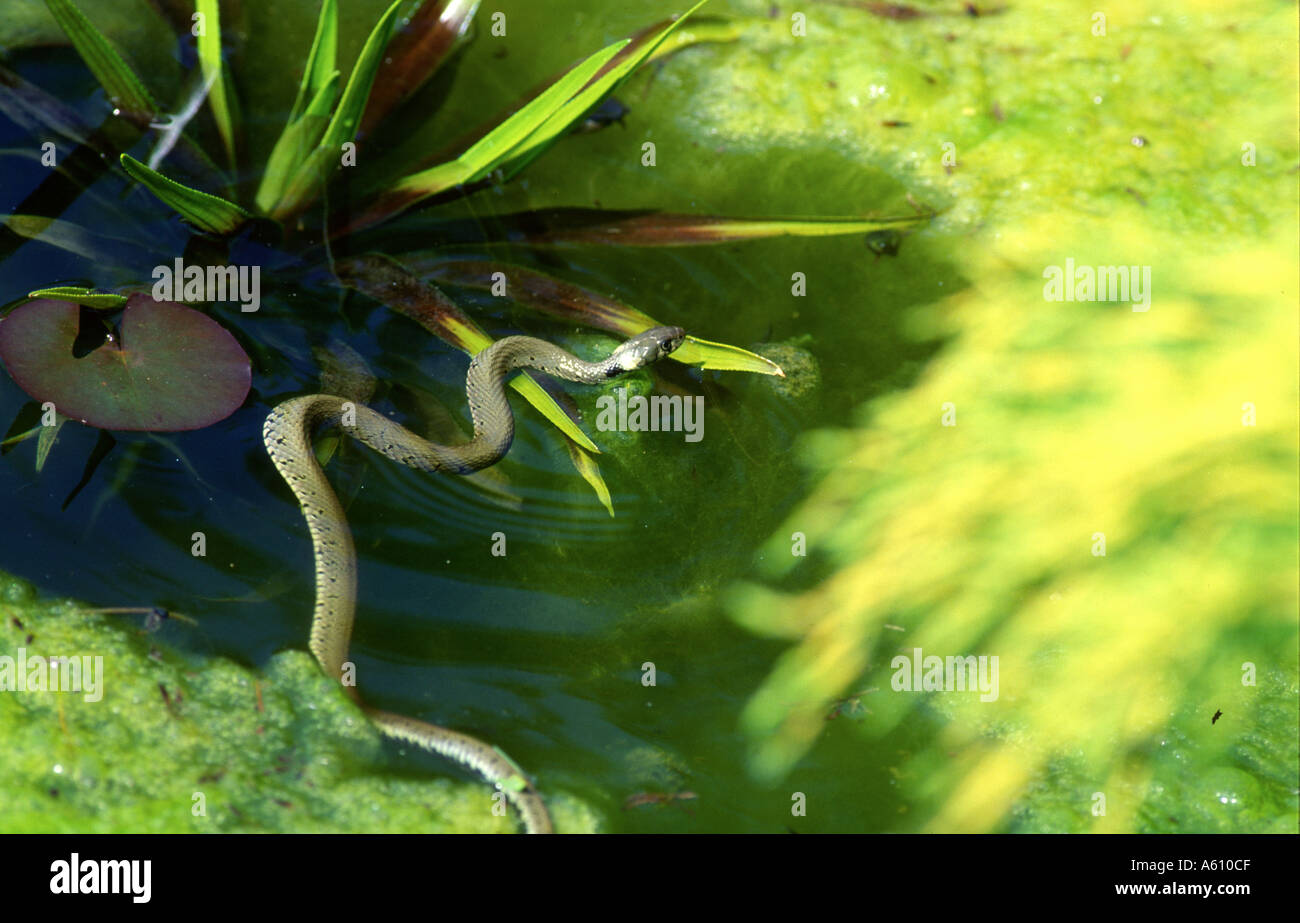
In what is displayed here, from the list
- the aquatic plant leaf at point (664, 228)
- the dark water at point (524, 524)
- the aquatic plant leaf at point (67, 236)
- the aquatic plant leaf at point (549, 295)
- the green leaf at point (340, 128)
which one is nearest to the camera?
the dark water at point (524, 524)

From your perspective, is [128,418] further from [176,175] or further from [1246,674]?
[1246,674]

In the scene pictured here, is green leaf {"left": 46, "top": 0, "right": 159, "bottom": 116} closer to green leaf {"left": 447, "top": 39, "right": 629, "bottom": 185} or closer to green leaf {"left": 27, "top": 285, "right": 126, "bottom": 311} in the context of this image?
green leaf {"left": 27, "top": 285, "right": 126, "bottom": 311}

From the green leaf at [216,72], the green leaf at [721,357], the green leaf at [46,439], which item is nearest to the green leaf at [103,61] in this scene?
the green leaf at [216,72]

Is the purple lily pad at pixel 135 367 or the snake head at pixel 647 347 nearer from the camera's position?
the purple lily pad at pixel 135 367

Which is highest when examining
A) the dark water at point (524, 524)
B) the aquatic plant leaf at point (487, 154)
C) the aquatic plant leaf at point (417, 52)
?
the aquatic plant leaf at point (417, 52)

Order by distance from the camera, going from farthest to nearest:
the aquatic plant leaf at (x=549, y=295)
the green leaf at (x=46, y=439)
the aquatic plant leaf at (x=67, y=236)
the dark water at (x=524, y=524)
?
the aquatic plant leaf at (x=549, y=295) → the aquatic plant leaf at (x=67, y=236) → the green leaf at (x=46, y=439) → the dark water at (x=524, y=524)

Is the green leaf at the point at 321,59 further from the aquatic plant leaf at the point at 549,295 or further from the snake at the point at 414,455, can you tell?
the snake at the point at 414,455

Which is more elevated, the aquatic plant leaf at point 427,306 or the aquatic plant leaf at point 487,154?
the aquatic plant leaf at point 487,154

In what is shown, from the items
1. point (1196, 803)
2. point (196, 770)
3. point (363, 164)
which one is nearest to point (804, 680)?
point (1196, 803)
